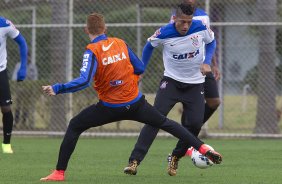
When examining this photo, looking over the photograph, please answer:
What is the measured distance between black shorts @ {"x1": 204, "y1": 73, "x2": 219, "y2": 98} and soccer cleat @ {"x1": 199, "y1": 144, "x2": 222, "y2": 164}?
2601 millimetres

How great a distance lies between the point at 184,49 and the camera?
32.7ft

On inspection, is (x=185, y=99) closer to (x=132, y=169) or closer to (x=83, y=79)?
(x=132, y=169)

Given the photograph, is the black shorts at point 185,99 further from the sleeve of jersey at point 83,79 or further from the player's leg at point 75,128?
the sleeve of jersey at point 83,79

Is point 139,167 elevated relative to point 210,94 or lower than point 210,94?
lower

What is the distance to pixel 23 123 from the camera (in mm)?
16969

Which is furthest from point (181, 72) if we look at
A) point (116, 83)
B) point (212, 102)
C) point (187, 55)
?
point (212, 102)

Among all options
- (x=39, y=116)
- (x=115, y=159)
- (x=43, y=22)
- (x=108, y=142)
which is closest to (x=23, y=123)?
(x=39, y=116)

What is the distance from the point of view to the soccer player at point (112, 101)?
348 inches

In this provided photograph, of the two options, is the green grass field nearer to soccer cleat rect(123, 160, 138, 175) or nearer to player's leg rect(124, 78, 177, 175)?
soccer cleat rect(123, 160, 138, 175)

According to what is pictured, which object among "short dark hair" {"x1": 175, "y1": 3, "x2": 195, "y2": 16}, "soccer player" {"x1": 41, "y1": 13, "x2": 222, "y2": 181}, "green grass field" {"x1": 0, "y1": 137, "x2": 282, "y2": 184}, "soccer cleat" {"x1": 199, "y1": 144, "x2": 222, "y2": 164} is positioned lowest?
"green grass field" {"x1": 0, "y1": 137, "x2": 282, "y2": 184}

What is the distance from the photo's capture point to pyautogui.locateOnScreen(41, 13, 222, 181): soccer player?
29.0ft

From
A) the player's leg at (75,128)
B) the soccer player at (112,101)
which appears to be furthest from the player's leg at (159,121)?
the player's leg at (75,128)

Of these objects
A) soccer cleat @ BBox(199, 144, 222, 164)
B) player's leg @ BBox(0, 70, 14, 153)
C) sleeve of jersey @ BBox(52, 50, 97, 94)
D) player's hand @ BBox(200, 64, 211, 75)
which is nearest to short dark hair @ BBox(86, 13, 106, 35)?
sleeve of jersey @ BBox(52, 50, 97, 94)

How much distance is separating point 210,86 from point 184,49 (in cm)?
181
